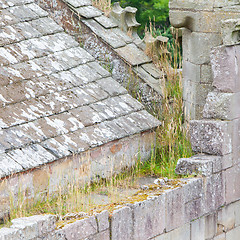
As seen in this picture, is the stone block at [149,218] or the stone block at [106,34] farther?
the stone block at [106,34]

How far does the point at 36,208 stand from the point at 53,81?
5.78 ft

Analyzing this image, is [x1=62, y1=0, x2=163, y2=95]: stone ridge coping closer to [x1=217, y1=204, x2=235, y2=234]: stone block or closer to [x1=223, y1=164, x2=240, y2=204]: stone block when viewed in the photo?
[x1=223, y1=164, x2=240, y2=204]: stone block

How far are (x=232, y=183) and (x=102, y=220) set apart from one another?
2.37 meters

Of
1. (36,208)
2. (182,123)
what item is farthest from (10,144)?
(182,123)

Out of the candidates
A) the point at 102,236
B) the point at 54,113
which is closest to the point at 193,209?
the point at 102,236

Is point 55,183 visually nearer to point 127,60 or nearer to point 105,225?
point 105,225

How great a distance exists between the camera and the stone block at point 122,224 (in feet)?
21.0

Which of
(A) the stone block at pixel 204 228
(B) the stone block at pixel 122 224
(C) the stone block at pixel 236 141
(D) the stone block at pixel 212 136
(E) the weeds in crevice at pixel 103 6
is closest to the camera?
(B) the stone block at pixel 122 224

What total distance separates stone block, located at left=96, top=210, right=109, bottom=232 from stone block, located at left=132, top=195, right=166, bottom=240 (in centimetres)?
40

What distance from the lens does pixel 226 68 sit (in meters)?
7.66

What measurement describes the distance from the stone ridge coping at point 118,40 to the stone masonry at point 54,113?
517 millimetres

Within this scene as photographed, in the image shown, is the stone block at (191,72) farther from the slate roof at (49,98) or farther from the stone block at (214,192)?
the stone block at (214,192)

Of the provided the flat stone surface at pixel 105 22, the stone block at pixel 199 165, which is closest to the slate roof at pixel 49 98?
the stone block at pixel 199 165

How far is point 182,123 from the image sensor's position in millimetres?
8734
